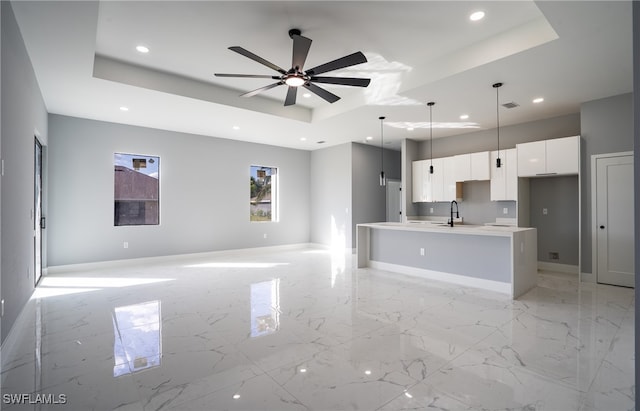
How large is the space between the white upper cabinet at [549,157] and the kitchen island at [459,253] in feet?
4.72

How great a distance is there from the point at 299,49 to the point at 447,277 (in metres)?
3.93

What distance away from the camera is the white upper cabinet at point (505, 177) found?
597cm

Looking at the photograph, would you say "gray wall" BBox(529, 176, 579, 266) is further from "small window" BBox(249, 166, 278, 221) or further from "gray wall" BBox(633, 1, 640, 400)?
"small window" BBox(249, 166, 278, 221)

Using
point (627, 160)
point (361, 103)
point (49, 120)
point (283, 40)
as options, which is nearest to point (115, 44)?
point (283, 40)

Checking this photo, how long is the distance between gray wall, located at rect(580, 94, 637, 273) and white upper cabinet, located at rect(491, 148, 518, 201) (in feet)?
3.37

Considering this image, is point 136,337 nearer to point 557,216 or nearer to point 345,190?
point 345,190

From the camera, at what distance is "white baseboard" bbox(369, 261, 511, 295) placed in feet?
14.6

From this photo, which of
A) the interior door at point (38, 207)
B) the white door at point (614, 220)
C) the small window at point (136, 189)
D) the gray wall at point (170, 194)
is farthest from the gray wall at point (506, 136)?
the interior door at point (38, 207)

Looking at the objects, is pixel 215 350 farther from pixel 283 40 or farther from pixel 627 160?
pixel 627 160

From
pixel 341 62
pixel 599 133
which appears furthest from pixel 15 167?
pixel 599 133

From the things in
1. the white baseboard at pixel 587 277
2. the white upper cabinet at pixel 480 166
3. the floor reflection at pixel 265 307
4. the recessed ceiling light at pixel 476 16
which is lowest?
the floor reflection at pixel 265 307

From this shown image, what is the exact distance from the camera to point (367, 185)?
8.55 meters

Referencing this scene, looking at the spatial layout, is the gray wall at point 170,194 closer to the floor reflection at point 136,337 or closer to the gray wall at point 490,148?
the floor reflection at point 136,337

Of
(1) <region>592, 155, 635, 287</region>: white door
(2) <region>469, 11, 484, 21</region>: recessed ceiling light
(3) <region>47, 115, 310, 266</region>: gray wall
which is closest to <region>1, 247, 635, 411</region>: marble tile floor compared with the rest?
(1) <region>592, 155, 635, 287</region>: white door
